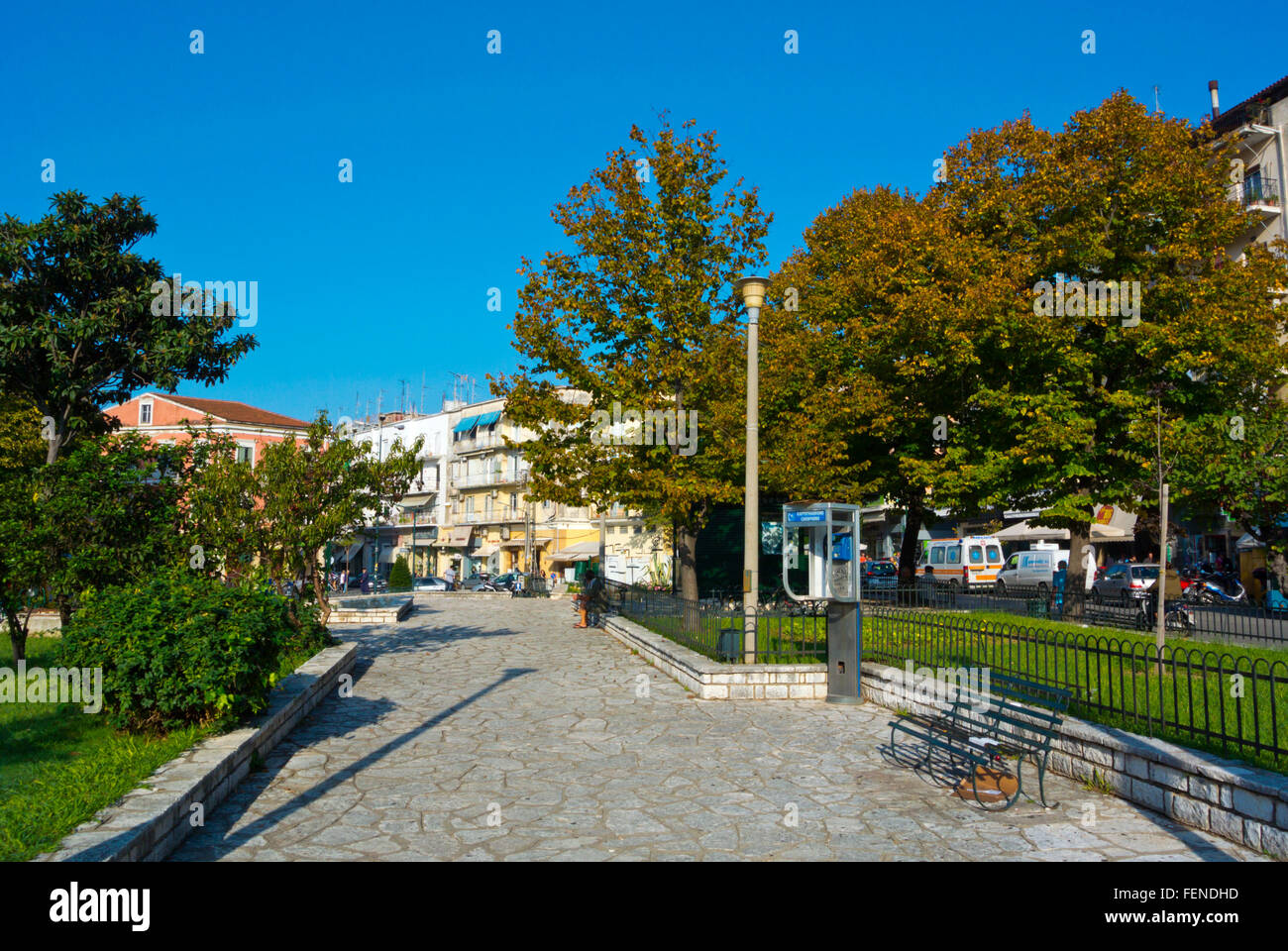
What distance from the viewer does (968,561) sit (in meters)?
40.4

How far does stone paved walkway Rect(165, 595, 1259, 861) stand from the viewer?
5.90 meters

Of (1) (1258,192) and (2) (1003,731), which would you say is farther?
(1) (1258,192)

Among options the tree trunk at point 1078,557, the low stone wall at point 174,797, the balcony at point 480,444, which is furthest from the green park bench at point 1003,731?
the balcony at point 480,444

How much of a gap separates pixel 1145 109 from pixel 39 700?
2387 centimetres

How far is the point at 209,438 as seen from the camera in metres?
12.8

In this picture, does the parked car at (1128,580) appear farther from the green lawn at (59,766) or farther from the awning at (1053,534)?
the green lawn at (59,766)

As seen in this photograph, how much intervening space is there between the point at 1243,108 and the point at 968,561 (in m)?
20.7

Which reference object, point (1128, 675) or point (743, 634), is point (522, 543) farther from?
point (1128, 675)

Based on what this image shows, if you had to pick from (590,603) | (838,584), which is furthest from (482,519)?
(838,584)

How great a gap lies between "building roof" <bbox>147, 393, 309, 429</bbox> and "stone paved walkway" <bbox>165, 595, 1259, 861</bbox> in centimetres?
4785

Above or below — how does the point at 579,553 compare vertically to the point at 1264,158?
below

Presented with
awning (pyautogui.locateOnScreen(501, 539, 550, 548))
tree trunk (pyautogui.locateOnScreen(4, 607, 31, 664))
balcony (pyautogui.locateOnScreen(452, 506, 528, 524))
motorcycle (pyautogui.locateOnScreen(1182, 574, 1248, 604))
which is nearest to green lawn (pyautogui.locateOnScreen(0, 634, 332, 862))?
tree trunk (pyautogui.locateOnScreen(4, 607, 31, 664))

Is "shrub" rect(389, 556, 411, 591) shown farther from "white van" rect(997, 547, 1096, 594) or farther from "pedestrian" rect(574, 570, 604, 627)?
"white van" rect(997, 547, 1096, 594)
